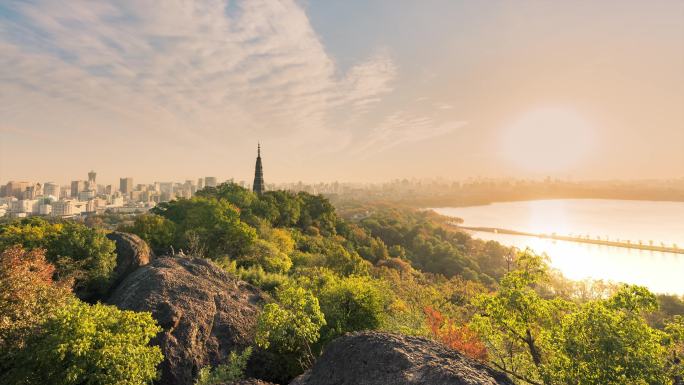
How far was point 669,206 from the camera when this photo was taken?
338 feet

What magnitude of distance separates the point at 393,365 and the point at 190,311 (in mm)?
6192

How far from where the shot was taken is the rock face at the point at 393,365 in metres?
4.83

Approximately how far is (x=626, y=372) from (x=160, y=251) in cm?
2015

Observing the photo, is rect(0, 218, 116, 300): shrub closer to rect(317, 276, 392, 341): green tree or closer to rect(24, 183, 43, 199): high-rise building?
rect(317, 276, 392, 341): green tree

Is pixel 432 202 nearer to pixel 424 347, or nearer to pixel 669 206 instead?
pixel 669 206

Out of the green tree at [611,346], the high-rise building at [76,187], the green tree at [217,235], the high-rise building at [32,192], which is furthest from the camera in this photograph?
the high-rise building at [76,187]

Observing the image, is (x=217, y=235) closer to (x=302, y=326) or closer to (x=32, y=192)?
(x=302, y=326)

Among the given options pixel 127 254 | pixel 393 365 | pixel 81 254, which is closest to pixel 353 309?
pixel 393 365

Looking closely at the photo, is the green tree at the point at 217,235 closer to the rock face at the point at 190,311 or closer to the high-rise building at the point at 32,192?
the rock face at the point at 190,311

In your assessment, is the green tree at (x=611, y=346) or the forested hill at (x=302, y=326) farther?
the forested hill at (x=302, y=326)

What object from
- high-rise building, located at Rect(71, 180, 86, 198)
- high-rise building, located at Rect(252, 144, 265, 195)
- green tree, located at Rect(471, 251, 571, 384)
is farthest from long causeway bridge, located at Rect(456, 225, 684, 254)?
high-rise building, located at Rect(71, 180, 86, 198)

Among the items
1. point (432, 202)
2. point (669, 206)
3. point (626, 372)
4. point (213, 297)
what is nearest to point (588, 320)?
point (626, 372)

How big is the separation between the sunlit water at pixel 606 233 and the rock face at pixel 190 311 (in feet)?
64.7

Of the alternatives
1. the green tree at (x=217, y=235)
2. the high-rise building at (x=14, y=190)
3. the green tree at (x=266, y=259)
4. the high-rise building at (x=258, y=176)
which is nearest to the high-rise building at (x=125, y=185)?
the high-rise building at (x=14, y=190)
